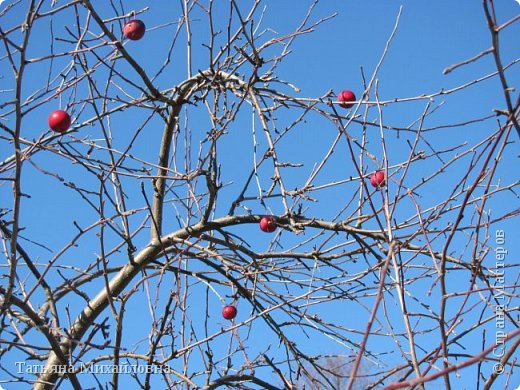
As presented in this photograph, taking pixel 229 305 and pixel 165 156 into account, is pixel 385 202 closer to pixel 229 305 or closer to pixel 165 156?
pixel 229 305

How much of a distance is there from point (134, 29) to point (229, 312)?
1421mm

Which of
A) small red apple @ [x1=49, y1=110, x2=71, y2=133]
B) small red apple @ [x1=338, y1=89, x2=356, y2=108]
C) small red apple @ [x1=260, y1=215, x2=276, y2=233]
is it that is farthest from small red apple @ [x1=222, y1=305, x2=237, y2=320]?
small red apple @ [x1=49, y1=110, x2=71, y2=133]

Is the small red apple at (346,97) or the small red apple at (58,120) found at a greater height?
the small red apple at (346,97)

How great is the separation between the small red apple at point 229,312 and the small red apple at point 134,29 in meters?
1.37

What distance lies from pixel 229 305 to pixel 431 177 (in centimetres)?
122

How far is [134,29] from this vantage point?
2.64m

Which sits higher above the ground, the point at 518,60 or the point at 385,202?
the point at 518,60

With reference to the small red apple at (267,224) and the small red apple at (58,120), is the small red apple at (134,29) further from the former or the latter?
the small red apple at (267,224)

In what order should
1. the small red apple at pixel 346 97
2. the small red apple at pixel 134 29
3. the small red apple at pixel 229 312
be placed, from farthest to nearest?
the small red apple at pixel 229 312
the small red apple at pixel 346 97
the small red apple at pixel 134 29

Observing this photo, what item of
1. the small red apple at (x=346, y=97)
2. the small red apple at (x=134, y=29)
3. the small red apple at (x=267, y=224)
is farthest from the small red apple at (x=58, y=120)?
the small red apple at (x=346, y=97)

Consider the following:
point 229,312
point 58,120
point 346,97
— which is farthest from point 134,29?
point 229,312

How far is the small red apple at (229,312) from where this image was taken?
3.11 meters

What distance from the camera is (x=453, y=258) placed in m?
2.82

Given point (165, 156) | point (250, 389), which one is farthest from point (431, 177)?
point (165, 156)
